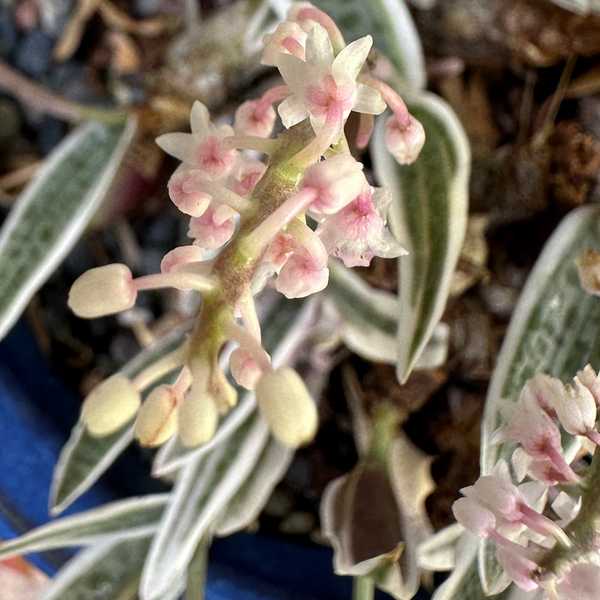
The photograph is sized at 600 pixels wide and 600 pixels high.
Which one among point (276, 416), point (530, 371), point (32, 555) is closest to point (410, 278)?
point (530, 371)

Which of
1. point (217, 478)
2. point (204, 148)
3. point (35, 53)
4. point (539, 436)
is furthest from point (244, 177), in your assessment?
point (35, 53)

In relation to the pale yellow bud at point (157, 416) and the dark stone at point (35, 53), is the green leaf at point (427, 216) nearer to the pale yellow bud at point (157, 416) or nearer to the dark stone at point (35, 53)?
the pale yellow bud at point (157, 416)

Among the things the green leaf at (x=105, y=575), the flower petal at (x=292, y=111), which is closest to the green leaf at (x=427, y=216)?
the flower petal at (x=292, y=111)

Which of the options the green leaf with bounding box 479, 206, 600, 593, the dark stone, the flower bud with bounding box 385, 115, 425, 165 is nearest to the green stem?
the green leaf with bounding box 479, 206, 600, 593

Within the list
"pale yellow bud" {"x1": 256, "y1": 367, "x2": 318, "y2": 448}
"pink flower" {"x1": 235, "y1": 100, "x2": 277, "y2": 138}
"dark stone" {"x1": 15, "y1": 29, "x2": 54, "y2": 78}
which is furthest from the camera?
"dark stone" {"x1": 15, "y1": 29, "x2": 54, "y2": 78}

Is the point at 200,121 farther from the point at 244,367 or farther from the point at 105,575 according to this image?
the point at 105,575

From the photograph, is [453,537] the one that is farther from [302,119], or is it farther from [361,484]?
[302,119]

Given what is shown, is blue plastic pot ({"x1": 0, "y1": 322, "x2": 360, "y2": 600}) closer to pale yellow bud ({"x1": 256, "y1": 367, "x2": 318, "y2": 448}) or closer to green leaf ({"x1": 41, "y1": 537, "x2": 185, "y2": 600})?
green leaf ({"x1": 41, "y1": 537, "x2": 185, "y2": 600})
